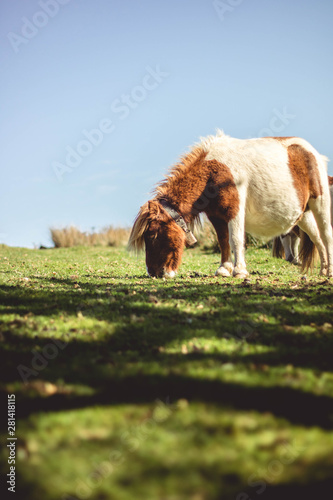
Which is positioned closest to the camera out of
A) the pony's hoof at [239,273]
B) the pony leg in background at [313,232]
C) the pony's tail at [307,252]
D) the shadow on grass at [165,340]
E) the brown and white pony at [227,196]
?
the shadow on grass at [165,340]

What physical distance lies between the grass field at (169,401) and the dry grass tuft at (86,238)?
22533 mm

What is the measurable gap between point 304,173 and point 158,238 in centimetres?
371

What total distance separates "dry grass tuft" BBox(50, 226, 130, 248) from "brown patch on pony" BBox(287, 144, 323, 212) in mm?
19672

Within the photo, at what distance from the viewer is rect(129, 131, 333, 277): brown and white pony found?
821 cm

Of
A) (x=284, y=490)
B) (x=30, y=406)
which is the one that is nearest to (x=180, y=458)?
(x=284, y=490)

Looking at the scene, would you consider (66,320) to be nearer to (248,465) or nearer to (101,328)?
(101,328)

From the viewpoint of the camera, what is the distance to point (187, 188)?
8359 millimetres

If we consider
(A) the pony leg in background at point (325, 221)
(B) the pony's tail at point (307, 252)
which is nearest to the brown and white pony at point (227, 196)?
(A) the pony leg in background at point (325, 221)

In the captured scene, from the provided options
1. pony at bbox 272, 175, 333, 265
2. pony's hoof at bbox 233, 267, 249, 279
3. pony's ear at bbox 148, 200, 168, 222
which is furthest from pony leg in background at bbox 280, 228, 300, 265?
pony's ear at bbox 148, 200, 168, 222

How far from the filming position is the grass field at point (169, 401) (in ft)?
6.38

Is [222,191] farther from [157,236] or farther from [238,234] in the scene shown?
[157,236]

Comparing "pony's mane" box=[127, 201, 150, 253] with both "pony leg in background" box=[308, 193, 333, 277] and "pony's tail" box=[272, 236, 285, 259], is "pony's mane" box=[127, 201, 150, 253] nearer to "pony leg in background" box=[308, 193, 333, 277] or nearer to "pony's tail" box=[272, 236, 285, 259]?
"pony leg in background" box=[308, 193, 333, 277]

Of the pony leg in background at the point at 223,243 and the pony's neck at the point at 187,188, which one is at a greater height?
the pony's neck at the point at 187,188

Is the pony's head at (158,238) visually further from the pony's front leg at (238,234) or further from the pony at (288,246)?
the pony at (288,246)
